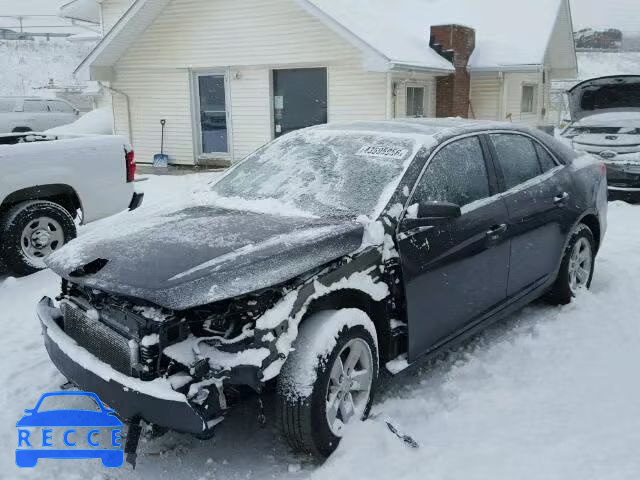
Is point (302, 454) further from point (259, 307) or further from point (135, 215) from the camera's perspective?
point (135, 215)

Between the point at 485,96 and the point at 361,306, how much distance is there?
1467 cm

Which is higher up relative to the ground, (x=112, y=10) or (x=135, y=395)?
(x=112, y=10)

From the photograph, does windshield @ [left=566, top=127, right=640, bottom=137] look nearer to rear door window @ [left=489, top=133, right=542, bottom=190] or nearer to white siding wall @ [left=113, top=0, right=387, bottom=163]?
white siding wall @ [left=113, top=0, right=387, bottom=163]

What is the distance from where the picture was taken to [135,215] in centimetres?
407

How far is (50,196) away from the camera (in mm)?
6539

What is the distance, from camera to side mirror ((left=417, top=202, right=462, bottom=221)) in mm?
3498

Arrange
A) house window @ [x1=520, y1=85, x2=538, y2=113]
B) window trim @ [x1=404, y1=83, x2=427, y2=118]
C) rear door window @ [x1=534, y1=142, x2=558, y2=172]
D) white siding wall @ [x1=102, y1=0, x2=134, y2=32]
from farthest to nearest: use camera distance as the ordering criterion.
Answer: white siding wall @ [x1=102, y1=0, x2=134, y2=32], house window @ [x1=520, y1=85, x2=538, y2=113], window trim @ [x1=404, y1=83, x2=427, y2=118], rear door window @ [x1=534, y1=142, x2=558, y2=172]

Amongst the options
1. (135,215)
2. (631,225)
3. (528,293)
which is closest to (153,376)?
(135,215)

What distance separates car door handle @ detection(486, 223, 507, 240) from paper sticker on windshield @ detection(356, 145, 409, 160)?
771mm

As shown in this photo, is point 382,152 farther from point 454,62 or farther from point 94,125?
point 94,125

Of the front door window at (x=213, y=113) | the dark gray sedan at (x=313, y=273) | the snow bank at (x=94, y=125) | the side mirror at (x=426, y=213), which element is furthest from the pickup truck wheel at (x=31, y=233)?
the snow bank at (x=94, y=125)

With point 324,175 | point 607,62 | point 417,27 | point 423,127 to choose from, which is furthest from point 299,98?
point 607,62

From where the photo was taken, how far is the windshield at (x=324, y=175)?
3695 mm

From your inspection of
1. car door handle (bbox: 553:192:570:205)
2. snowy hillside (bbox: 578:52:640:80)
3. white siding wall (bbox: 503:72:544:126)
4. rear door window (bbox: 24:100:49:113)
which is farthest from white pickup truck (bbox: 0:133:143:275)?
snowy hillside (bbox: 578:52:640:80)
